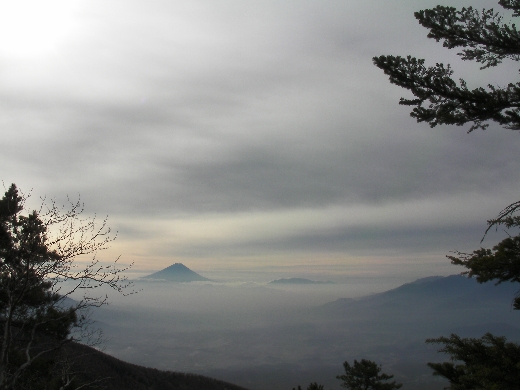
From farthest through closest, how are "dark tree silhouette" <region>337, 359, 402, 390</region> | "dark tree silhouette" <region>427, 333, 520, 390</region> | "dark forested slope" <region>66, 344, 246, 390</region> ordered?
1. "dark forested slope" <region>66, 344, 246, 390</region>
2. "dark tree silhouette" <region>337, 359, 402, 390</region>
3. "dark tree silhouette" <region>427, 333, 520, 390</region>

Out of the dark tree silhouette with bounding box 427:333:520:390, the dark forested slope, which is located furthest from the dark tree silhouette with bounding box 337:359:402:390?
the dark forested slope

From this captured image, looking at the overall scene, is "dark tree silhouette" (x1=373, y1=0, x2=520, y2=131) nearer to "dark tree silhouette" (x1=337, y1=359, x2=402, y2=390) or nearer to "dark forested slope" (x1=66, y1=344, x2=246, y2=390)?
"dark tree silhouette" (x1=337, y1=359, x2=402, y2=390)

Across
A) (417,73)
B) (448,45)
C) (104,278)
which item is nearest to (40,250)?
(104,278)

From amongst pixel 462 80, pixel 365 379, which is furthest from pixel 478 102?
pixel 365 379

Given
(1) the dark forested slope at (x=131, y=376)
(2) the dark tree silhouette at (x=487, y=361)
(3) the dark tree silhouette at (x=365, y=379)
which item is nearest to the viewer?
(2) the dark tree silhouette at (x=487, y=361)

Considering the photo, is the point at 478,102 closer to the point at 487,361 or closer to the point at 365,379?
the point at 487,361

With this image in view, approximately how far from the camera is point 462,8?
8211mm

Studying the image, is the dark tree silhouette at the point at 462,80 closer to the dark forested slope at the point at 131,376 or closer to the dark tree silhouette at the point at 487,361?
the dark tree silhouette at the point at 487,361

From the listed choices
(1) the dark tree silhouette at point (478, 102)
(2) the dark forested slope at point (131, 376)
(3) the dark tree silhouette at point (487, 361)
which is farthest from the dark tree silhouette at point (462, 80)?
(2) the dark forested slope at point (131, 376)

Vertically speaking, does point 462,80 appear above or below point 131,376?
above

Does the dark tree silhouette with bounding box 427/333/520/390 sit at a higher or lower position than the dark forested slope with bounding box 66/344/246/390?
higher

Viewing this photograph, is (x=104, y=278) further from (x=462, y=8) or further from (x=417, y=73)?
(x=462, y=8)

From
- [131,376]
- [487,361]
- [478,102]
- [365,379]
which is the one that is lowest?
[131,376]

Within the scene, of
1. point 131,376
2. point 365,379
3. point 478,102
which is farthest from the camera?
point 131,376
